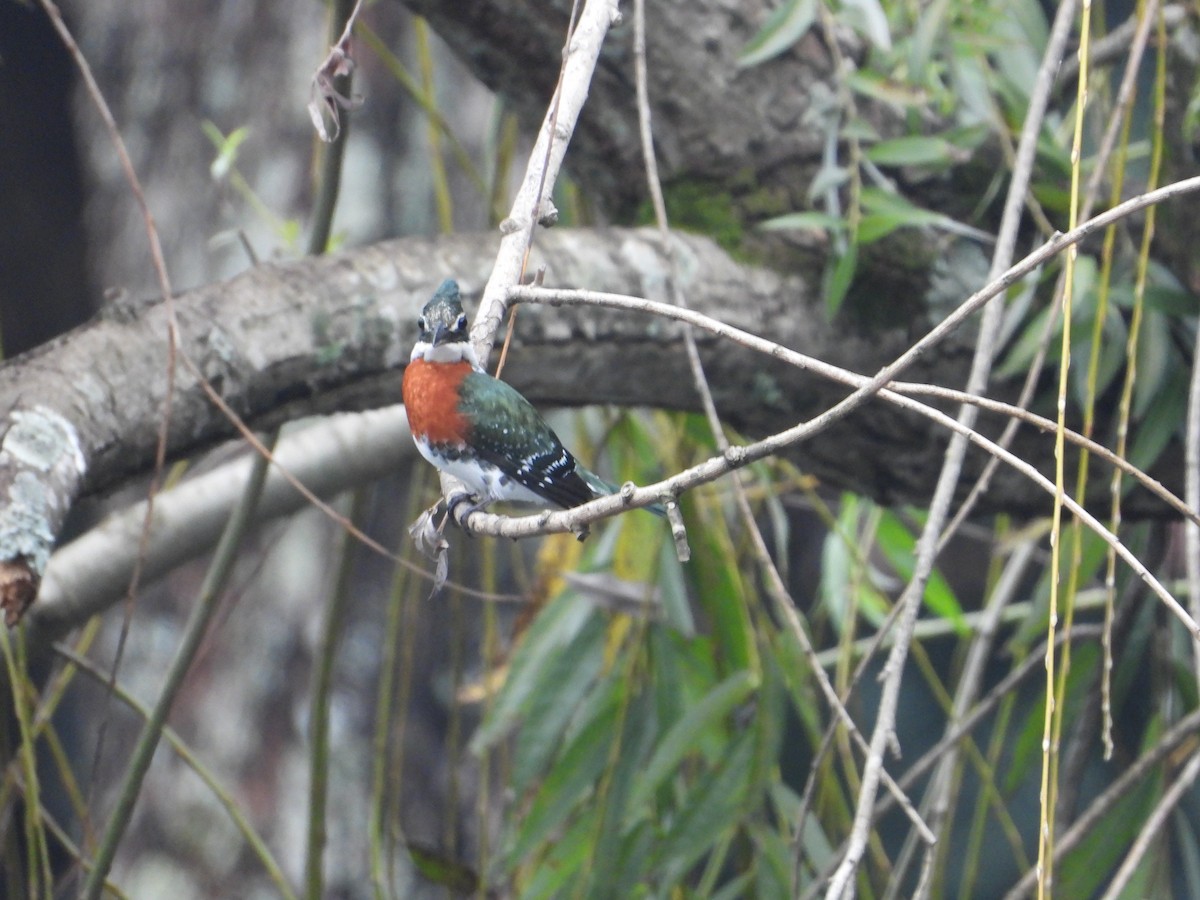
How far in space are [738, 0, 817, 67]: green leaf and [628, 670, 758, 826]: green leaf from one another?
97 centimetres

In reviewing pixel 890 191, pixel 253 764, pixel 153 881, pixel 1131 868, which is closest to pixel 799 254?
pixel 890 191

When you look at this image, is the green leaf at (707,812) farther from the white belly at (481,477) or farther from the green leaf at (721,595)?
the white belly at (481,477)

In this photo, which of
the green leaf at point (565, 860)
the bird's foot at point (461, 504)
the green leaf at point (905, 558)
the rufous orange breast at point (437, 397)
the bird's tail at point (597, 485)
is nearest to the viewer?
the bird's foot at point (461, 504)

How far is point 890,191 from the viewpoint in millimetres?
1995

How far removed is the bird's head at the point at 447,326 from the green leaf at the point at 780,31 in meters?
0.76

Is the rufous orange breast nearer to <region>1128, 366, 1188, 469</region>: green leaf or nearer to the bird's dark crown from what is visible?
the bird's dark crown

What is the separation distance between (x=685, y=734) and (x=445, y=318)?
2.64 feet

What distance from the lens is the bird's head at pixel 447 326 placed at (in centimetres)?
146

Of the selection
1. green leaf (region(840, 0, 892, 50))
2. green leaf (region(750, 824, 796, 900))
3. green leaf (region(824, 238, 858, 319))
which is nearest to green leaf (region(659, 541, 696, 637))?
green leaf (region(750, 824, 796, 900))

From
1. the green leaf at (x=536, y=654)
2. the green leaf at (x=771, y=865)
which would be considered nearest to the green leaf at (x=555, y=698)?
the green leaf at (x=536, y=654)

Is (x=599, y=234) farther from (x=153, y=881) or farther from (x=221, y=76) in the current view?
(x=153, y=881)

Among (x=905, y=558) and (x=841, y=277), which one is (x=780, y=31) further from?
(x=905, y=558)

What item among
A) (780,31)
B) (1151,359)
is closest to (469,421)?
(780,31)

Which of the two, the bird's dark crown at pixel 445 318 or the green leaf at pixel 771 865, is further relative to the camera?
the green leaf at pixel 771 865
